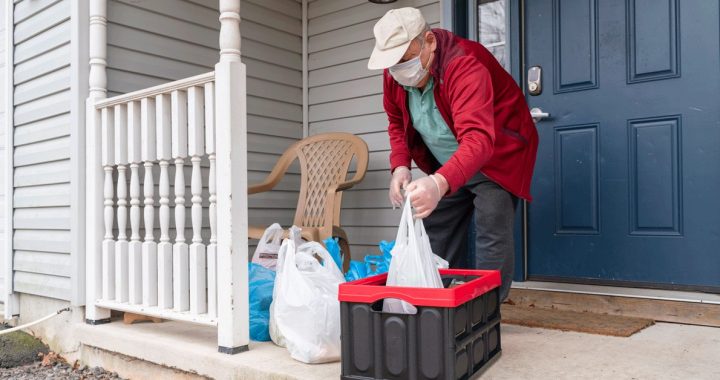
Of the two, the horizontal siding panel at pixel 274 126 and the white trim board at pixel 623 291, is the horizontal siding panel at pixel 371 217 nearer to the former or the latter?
the horizontal siding panel at pixel 274 126

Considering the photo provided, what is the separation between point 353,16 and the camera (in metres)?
4.00

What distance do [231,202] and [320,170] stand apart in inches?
56.6

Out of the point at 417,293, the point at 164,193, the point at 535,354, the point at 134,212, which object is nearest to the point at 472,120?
the point at 417,293

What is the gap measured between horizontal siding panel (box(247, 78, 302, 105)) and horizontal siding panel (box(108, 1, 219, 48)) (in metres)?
0.34

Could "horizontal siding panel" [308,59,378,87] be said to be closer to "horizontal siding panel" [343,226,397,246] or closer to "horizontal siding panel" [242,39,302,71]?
"horizontal siding panel" [242,39,302,71]

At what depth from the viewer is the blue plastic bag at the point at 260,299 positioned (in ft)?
8.23

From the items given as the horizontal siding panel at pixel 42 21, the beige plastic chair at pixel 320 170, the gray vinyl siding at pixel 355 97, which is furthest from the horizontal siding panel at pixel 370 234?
the horizontal siding panel at pixel 42 21

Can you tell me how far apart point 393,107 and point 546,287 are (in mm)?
1261

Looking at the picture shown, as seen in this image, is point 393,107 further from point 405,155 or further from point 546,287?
point 546,287

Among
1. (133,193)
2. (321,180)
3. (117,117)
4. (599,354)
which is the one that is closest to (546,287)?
(599,354)

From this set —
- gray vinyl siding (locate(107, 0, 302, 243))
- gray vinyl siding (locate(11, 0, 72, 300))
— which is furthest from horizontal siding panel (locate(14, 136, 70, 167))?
gray vinyl siding (locate(107, 0, 302, 243))

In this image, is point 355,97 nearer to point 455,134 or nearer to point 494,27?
point 494,27

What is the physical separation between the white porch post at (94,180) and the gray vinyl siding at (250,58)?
149mm

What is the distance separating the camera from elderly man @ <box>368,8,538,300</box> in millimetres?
1967
